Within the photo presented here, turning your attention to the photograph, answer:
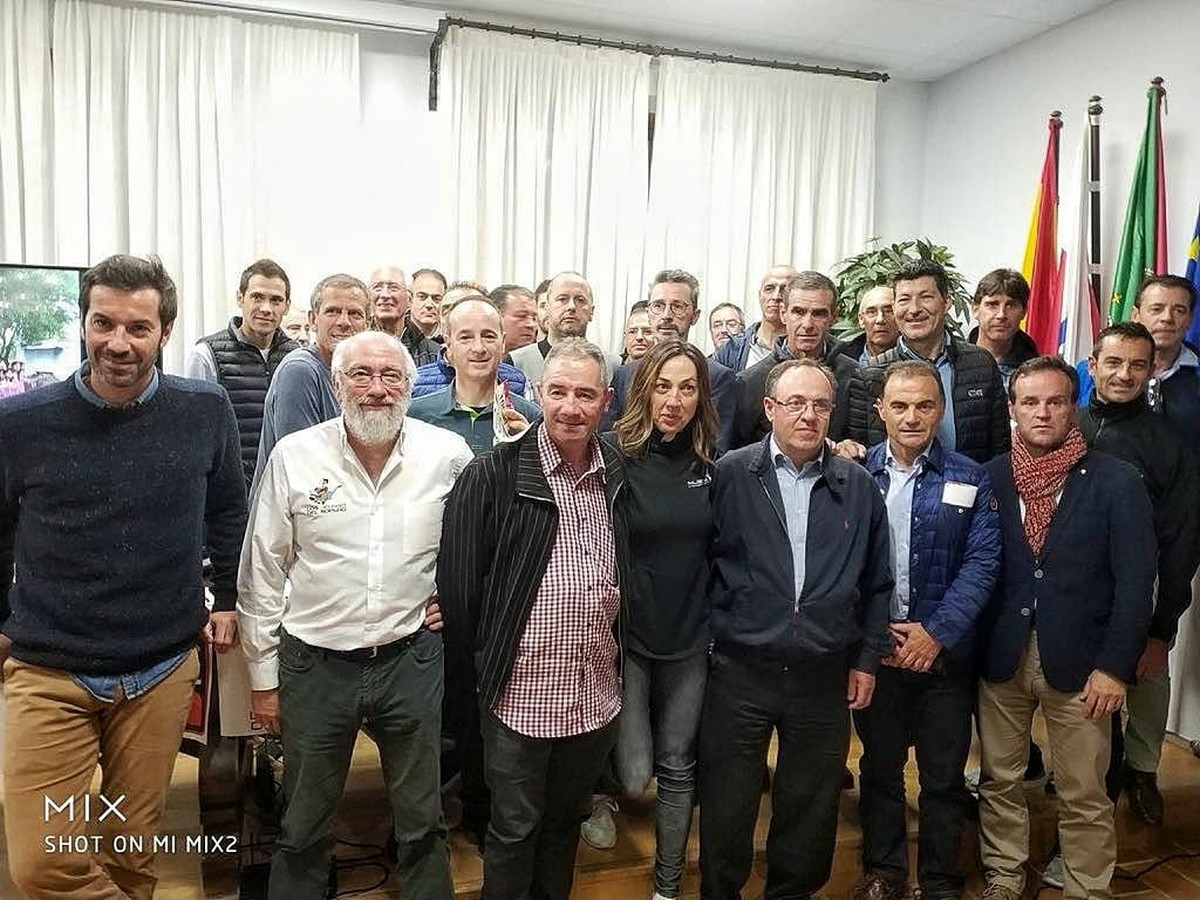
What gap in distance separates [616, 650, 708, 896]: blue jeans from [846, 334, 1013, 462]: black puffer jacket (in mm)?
1155

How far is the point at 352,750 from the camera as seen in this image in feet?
7.50

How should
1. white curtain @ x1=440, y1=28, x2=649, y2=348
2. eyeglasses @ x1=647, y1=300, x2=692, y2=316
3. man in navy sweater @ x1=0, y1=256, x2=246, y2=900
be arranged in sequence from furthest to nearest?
white curtain @ x1=440, y1=28, x2=649, y2=348, eyeglasses @ x1=647, y1=300, x2=692, y2=316, man in navy sweater @ x1=0, y1=256, x2=246, y2=900

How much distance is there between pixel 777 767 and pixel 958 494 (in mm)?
941

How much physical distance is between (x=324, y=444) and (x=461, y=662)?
2.28 feet

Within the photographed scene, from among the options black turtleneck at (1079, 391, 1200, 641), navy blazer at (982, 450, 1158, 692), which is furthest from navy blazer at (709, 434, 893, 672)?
black turtleneck at (1079, 391, 1200, 641)

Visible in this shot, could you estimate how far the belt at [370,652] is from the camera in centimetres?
224

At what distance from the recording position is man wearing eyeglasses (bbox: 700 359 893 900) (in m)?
2.42

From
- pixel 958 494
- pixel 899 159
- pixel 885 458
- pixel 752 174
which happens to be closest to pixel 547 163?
pixel 752 174

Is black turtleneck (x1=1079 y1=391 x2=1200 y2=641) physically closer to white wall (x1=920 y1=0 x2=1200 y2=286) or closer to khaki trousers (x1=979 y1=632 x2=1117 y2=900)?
khaki trousers (x1=979 y1=632 x2=1117 y2=900)

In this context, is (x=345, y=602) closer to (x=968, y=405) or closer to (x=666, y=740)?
(x=666, y=740)

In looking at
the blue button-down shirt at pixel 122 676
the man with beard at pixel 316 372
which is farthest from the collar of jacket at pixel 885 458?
the blue button-down shirt at pixel 122 676

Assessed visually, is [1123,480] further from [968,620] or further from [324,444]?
[324,444]

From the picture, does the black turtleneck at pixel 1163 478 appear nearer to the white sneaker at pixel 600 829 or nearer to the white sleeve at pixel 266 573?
the white sneaker at pixel 600 829

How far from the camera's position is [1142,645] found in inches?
101
